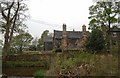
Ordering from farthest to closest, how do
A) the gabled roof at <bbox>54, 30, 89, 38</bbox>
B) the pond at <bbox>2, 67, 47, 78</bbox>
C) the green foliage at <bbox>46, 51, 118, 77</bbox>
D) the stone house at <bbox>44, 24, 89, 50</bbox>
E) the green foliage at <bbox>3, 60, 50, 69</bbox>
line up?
the gabled roof at <bbox>54, 30, 89, 38</bbox> < the stone house at <bbox>44, 24, 89, 50</bbox> < the green foliage at <bbox>3, 60, 50, 69</bbox> < the pond at <bbox>2, 67, 47, 78</bbox> < the green foliage at <bbox>46, 51, 118, 77</bbox>

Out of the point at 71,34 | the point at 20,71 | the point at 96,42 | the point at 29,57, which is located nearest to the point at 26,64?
the point at 20,71

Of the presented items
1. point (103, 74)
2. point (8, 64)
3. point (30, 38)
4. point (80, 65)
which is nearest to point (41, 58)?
point (8, 64)

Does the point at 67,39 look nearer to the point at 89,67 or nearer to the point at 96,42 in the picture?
the point at 96,42

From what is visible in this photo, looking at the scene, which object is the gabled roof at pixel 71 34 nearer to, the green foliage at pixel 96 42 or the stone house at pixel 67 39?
the stone house at pixel 67 39

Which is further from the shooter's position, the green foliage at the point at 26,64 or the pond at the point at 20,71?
the green foliage at the point at 26,64

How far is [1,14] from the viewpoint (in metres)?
31.2

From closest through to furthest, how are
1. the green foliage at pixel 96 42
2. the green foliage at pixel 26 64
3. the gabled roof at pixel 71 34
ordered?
1. the green foliage at pixel 26 64
2. the green foliage at pixel 96 42
3. the gabled roof at pixel 71 34

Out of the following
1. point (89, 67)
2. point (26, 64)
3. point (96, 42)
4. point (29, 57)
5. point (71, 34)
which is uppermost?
point (71, 34)

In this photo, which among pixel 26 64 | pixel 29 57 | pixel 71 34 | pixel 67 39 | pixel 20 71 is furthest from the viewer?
pixel 71 34

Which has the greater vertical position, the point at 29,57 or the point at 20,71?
the point at 29,57

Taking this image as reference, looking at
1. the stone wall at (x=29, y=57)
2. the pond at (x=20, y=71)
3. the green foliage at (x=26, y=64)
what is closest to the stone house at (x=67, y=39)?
the stone wall at (x=29, y=57)

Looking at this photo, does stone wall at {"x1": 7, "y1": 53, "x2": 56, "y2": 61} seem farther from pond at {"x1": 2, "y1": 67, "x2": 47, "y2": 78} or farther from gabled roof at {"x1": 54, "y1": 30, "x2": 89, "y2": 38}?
gabled roof at {"x1": 54, "y1": 30, "x2": 89, "y2": 38}

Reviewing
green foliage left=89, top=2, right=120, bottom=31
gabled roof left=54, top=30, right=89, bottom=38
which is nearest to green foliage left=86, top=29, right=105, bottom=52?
green foliage left=89, top=2, right=120, bottom=31

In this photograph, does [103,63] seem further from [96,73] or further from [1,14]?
[1,14]
